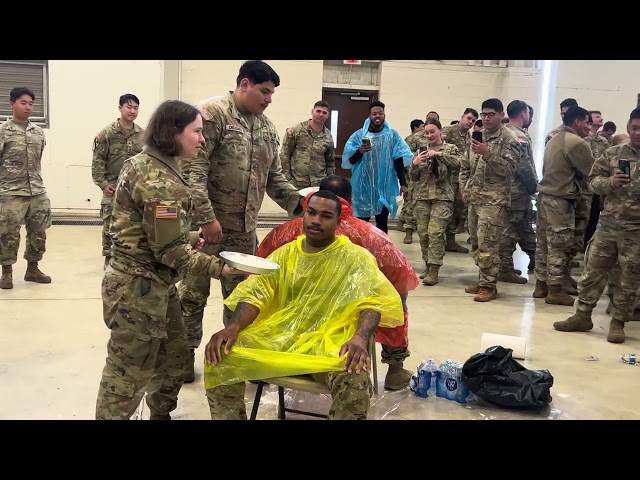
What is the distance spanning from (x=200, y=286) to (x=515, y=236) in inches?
160

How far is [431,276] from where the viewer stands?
6.31m

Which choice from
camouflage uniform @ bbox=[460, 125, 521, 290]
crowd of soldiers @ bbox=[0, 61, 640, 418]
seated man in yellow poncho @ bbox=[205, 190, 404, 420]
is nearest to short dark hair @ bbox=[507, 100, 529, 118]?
crowd of soldiers @ bbox=[0, 61, 640, 418]

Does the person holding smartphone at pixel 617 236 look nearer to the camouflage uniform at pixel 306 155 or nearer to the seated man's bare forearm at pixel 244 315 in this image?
the camouflage uniform at pixel 306 155

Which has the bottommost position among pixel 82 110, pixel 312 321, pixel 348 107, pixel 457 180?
pixel 312 321

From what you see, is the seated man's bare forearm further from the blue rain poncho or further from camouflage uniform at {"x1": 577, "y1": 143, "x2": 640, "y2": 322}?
the blue rain poncho

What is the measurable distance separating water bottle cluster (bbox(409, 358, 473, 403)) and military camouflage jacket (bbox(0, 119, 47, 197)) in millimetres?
3911

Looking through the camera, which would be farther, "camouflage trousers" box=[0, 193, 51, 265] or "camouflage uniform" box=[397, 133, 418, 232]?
"camouflage uniform" box=[397, 133, 418, 232]

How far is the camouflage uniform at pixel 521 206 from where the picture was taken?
19.8ft

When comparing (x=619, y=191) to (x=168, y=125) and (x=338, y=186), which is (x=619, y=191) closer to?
(x=338, y=186)

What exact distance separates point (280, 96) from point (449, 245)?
150 inches

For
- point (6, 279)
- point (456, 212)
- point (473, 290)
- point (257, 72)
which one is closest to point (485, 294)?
point (473, 290)

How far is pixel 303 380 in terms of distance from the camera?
2.54 m

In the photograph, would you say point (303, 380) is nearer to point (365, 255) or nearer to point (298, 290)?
point (298, 290)

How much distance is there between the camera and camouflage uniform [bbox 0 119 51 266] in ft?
17.9
